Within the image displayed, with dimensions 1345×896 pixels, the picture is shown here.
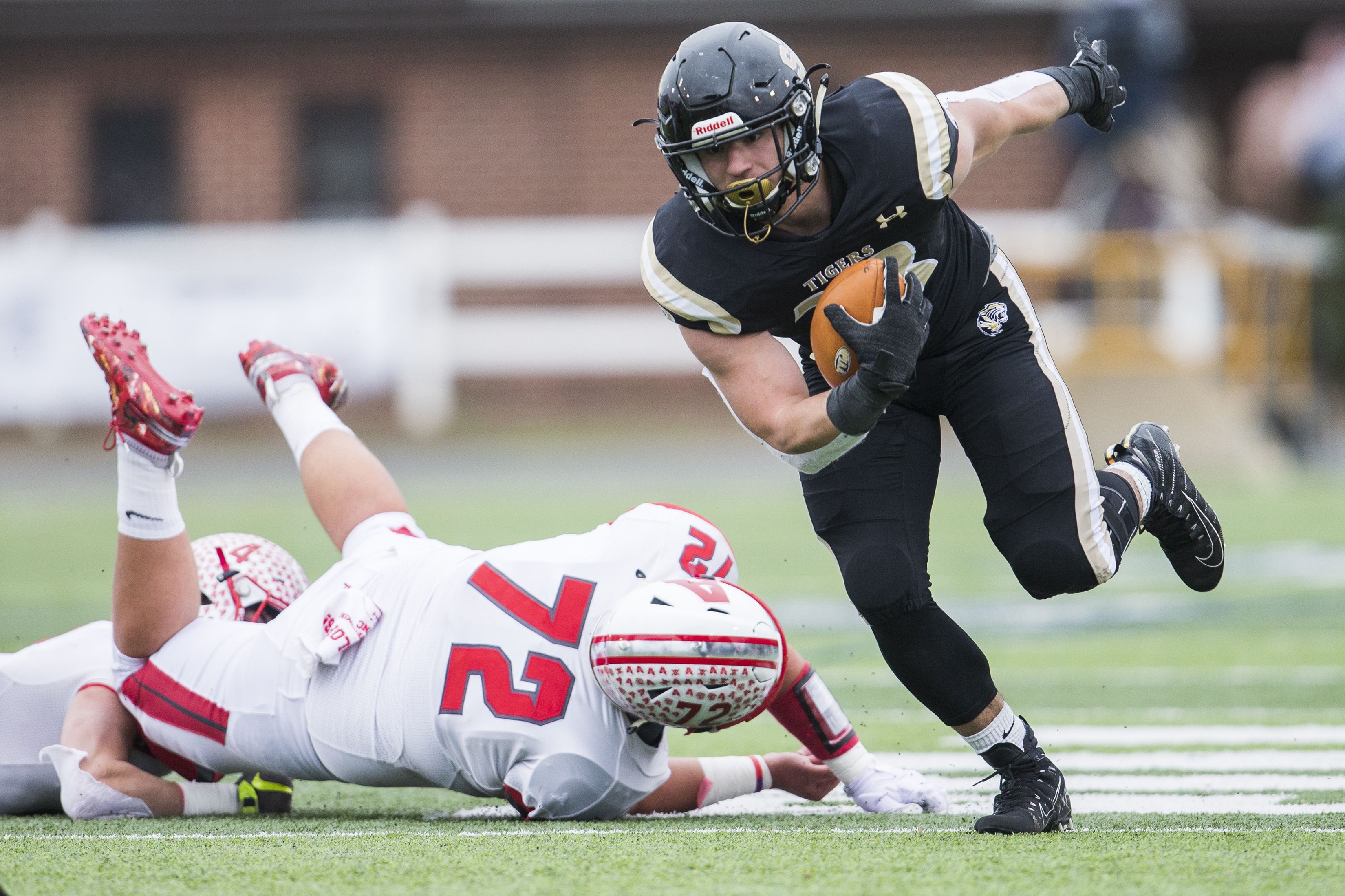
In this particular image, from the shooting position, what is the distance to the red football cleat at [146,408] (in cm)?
383

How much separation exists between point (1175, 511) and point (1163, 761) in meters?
0.63

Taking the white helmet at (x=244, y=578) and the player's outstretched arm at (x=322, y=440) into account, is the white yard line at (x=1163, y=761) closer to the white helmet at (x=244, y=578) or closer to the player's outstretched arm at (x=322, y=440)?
the player's outstretched arm at (x=322, y=440)

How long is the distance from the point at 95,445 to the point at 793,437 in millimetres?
11852

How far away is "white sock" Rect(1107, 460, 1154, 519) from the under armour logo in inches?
34.9

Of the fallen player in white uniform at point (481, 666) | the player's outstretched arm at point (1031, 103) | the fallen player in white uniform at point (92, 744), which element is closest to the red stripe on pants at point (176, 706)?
the fallen player in white uniform at point (481, 666)

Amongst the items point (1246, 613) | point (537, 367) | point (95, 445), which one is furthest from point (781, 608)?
point (95, 445)

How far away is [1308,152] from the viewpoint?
14.5 meters

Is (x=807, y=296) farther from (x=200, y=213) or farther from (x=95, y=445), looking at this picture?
(x=200, y=213)

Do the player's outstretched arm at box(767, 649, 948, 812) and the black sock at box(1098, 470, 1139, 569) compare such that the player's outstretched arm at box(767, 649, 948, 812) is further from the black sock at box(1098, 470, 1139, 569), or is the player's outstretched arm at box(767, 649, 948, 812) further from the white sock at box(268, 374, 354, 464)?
the white sock at box(268, 374, 354, 464)

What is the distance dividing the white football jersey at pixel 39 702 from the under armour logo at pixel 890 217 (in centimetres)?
199

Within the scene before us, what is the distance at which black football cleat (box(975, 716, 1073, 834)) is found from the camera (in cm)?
333

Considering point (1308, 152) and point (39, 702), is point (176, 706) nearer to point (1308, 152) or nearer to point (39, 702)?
point (39, 702)

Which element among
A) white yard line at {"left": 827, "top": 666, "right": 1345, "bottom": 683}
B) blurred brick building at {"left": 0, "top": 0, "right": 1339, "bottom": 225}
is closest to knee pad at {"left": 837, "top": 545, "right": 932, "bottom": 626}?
white yard line at {"left": 827, "top": 666, "right": 1345, "bottom": 683}

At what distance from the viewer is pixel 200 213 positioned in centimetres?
1609
